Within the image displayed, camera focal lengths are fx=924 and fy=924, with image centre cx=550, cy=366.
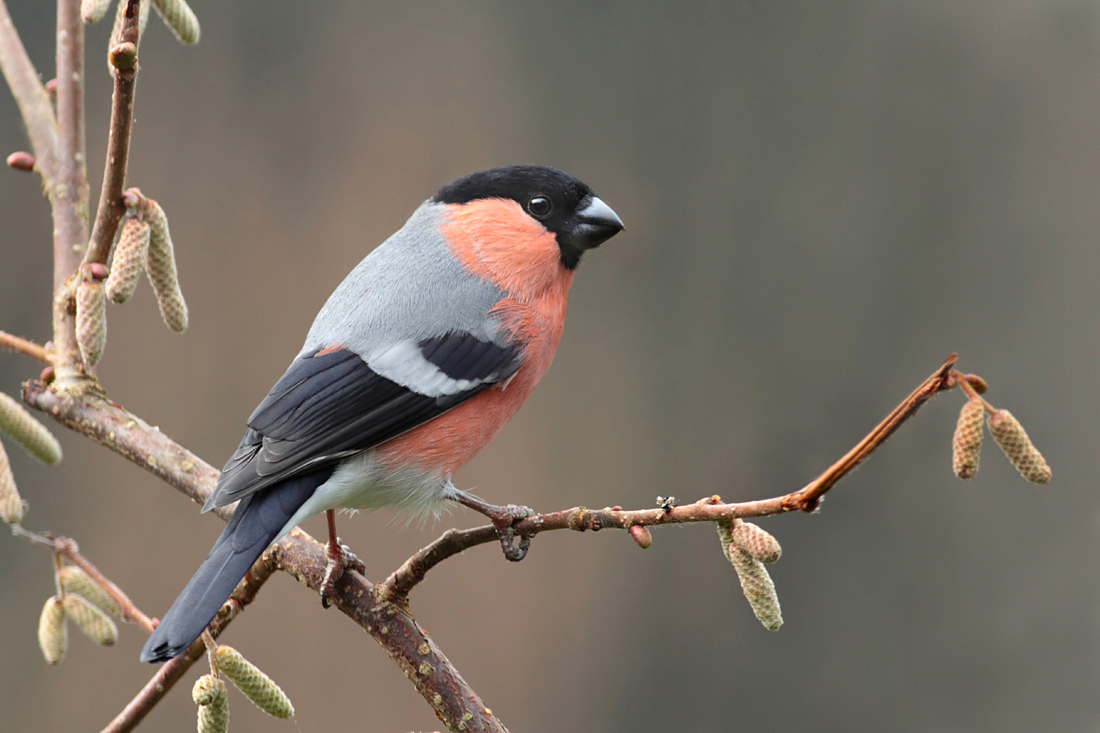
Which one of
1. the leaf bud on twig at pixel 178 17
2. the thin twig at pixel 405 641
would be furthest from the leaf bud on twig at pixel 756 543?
the leaf bud on twig at pixel 178 17

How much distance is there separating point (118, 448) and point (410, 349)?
17.7 inches

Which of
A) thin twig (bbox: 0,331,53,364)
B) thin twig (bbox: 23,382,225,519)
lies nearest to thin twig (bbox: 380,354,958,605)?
thin twig (bbox: 23,382,225,519)

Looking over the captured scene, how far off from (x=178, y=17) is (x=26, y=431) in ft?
1.91

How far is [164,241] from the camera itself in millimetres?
1220

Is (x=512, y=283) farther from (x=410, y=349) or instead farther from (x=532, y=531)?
(x=532, y=531)

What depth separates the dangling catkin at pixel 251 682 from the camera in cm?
97

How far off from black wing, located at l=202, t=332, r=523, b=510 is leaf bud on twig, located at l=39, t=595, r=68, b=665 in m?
0.27

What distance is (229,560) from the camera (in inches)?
41.9

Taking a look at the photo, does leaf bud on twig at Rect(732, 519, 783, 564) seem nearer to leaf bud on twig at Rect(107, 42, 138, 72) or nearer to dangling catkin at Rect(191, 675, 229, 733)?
dangling catkin at Rect(191, 675, 229, 733)

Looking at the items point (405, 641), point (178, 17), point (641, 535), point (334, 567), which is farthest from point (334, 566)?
point (178, 17)

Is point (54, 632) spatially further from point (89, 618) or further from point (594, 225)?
point (594, 225)

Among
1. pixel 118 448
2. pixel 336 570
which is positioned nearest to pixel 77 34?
Answer: pixel 118 448

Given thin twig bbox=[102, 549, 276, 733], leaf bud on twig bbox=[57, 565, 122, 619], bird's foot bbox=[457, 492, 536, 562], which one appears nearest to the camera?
bird's foot bbox=[457, 492, 536, 562]

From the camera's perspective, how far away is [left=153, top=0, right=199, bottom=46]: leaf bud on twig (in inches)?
43.4
